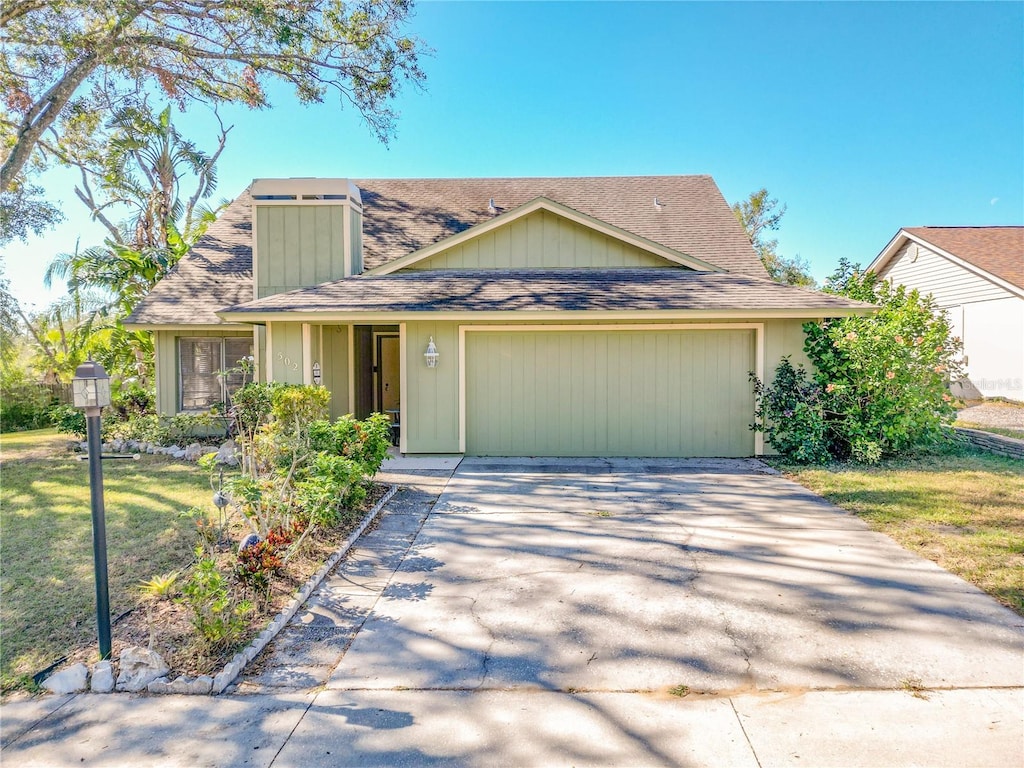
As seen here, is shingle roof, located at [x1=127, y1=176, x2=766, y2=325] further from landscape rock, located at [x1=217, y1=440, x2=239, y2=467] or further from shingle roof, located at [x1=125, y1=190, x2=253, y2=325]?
landscape rock, located at [x1=217, y1=440, x2=239, y2=467]

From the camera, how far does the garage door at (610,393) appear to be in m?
9.19

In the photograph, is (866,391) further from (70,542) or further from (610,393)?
(70,542)

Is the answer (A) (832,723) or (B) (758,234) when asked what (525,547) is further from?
(B) (758,234)

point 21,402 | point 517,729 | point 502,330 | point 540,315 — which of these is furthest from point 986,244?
point 21,402

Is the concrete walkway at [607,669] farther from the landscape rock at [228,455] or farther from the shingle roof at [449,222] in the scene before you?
the shingle roof at [449,222]

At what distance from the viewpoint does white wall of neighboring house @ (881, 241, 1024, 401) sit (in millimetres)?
15234

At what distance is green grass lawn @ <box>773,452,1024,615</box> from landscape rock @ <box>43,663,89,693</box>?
5766mm

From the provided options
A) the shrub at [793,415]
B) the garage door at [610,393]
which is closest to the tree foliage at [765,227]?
the shrub at [793,415]

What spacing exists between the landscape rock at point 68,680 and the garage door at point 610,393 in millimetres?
6568

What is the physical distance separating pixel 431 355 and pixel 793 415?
570 centimetres

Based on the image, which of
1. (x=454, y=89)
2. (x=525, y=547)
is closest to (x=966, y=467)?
(x=525, y=547)

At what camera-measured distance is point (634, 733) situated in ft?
8.67

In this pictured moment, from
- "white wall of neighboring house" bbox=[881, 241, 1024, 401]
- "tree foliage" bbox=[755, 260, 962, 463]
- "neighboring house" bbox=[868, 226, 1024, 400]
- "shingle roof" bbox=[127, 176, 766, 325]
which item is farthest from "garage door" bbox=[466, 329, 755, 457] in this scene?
"white wall of neighboring house" bbox=[881, 241, 1024, 401]

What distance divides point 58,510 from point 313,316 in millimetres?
3923
